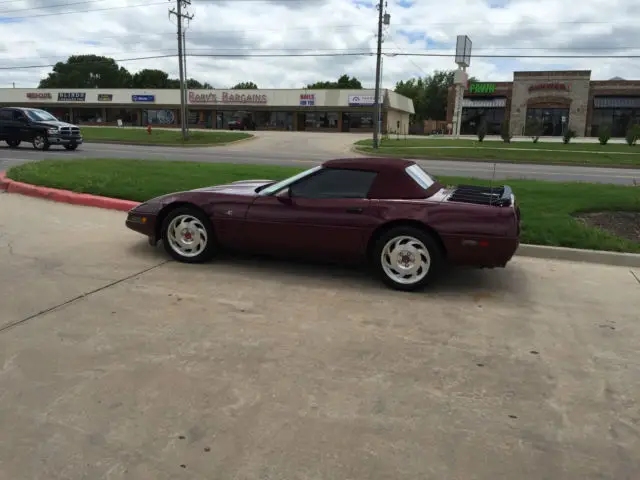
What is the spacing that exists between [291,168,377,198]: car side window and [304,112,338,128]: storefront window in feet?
189

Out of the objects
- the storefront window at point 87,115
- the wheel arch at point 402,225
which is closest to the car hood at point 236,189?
the wheel arch at point 402,225

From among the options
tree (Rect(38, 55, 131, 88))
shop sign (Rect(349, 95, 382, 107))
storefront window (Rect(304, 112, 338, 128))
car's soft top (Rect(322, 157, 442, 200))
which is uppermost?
tree (Rect(38, 55, 131, 88))

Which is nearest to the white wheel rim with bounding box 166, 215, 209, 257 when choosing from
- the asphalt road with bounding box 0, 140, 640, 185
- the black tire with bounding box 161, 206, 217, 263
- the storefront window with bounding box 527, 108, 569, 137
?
the black tire with bounding box 161, 206, 217, 263

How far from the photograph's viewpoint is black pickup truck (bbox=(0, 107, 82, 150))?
72.0ft

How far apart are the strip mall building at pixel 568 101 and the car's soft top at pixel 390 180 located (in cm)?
5926

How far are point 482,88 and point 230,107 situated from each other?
2944 cm

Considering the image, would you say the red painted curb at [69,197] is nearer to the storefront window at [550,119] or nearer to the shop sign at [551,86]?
the storefront window at [550,119]

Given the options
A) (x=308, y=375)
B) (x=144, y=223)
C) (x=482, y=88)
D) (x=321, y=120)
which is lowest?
(x=308, y=375)

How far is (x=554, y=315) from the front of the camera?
4766 millimetres

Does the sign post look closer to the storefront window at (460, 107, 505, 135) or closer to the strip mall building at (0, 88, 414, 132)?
the strip mall building at (0, 88, 414, 132)

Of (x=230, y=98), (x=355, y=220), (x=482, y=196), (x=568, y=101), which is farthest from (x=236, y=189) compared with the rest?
(x=568, y=101)

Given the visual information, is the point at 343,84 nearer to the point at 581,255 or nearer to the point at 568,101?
the point at 568,101

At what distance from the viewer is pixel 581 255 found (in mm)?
6609

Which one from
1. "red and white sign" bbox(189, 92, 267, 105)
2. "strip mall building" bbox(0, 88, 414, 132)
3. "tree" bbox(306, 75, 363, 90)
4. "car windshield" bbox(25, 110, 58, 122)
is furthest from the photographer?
"tree" bbox(306, 75, 363, 90)
